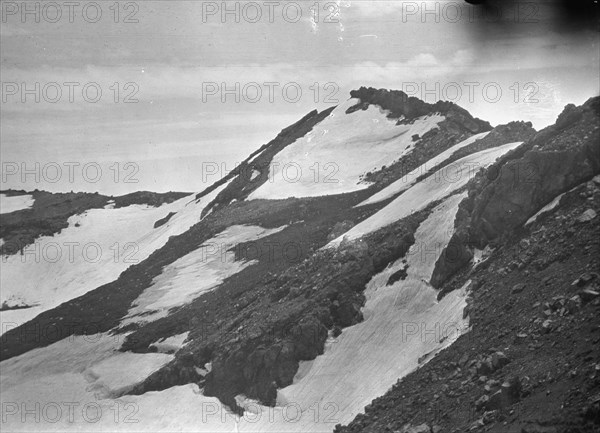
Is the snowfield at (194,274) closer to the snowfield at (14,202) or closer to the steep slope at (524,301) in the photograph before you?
the steep slope at (524,301)

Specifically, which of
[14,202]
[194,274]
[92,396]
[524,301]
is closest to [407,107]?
[194,274]

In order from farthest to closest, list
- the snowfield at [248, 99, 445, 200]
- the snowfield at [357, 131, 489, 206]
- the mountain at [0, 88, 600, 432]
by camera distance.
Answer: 1. the snowfield at [248, 99, 445, 200]
2. the snowfield at [357, 131, 489, 206]
3. the mountain at [0, 88, 600, 432]

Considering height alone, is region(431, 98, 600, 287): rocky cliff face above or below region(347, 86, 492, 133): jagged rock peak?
above

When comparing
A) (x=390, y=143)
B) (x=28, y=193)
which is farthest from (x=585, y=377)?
(x=28, y=193)

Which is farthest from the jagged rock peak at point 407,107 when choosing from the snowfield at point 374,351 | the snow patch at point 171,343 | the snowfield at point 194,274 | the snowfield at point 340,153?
the snow patch at point 171,343

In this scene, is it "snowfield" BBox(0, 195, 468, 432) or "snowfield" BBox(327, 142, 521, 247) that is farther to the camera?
"snowfield" BBox(327, 142, 521, 247)

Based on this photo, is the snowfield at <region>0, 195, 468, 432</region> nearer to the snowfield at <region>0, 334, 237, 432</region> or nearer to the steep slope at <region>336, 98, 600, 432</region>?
the snowfield at <region>0, 334, 237, 432</region>

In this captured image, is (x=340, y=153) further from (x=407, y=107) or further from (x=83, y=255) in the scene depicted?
(x=83, y=255)

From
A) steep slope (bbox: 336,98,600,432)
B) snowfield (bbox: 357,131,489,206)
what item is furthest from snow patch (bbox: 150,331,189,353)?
snowfield (bbox: 357,131,489,206)
